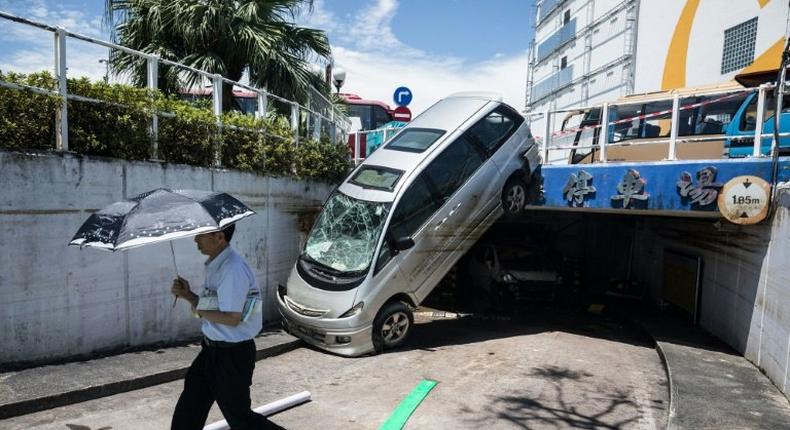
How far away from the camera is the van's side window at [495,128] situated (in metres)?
9.07

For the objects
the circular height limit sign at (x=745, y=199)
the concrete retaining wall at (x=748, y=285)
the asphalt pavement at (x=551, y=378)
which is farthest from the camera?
the circular height limit sign at (x=745, y=199)

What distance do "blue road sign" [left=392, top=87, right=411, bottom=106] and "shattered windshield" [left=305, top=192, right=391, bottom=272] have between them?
5039mm

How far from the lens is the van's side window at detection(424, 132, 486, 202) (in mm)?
8555

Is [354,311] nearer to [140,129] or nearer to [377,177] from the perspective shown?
[377,177]

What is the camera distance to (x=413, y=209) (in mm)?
8312

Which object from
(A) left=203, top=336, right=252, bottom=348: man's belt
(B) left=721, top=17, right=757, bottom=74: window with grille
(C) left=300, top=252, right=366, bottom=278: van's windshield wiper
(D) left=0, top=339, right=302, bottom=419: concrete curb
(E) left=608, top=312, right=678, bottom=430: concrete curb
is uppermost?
(B) left=721, top=17, right=757, bottom=74: window with grille

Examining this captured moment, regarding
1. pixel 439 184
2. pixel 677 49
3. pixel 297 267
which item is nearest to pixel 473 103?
pixel 439 184

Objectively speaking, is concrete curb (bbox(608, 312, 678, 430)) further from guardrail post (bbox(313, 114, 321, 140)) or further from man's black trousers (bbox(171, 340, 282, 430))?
guardrail post (bbox(313, 114, 321, 140))

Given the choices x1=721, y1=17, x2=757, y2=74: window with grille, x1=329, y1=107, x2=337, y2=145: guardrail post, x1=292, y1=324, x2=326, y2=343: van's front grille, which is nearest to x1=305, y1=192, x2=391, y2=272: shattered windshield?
x1=292, y1=324, x2=326, y2=343: van's front grille

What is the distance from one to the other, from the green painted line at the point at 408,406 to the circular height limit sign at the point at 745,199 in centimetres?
499

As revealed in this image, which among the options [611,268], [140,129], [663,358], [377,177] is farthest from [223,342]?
[611,268]

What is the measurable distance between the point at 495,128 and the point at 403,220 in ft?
8.41

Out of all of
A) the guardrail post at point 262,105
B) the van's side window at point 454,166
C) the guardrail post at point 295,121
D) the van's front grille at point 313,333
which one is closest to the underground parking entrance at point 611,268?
the van's side window at point 454,166

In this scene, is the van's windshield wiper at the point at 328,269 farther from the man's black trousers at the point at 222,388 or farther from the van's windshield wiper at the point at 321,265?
the man's black trousers at the point at 222,388
